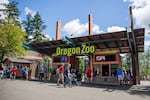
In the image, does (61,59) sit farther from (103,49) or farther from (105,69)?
(105,69)

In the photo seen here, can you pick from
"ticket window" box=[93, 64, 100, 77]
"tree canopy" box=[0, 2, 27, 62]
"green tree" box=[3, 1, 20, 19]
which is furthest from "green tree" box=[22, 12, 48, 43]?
"ticket window" box=[93, 64, 100, 77]

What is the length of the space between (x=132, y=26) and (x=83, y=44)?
21.3 ft

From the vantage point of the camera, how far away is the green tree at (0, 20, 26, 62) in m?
34.2

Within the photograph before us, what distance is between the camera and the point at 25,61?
3488cm

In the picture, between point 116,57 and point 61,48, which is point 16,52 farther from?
point 116,57

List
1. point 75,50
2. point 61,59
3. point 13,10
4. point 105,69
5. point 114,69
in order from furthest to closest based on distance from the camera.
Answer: point 13,10 → point 61,59 → point 75,50 → point 105,69 → point 114,69

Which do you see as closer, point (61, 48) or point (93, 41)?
point (93, 41)

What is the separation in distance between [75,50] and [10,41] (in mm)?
16206

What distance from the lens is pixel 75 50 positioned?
2314cm

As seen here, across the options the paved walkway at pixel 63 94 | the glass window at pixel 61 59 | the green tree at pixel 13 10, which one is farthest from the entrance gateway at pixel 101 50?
the green tree at pixel 13 10

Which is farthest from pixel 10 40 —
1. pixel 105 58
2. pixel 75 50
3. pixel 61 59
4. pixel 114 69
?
pixel 114 69

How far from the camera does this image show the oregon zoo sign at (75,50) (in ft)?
73.2

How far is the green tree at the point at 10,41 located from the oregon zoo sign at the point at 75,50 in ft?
41.9

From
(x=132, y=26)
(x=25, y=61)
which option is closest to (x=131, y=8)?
(x=132, y=26)
